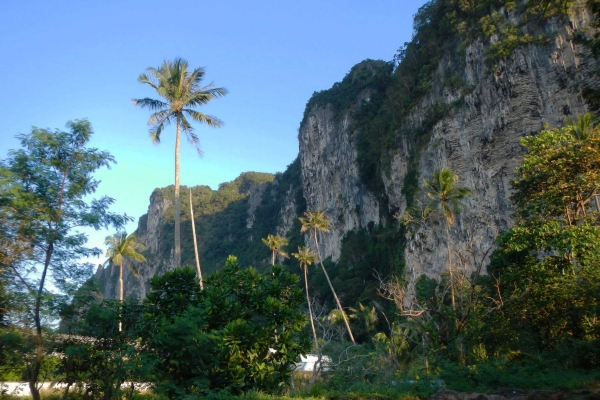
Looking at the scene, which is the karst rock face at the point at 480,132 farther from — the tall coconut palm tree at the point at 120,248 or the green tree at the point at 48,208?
the tall coconut palm tree at the point at 120,248


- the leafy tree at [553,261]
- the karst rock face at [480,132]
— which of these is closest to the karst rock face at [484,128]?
the karst rock face at [480,132]

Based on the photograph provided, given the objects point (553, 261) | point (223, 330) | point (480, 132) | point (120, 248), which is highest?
point (480, 132)

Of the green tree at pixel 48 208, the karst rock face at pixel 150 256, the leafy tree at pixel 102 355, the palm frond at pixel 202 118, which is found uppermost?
the karst rock face at pixel 150 256

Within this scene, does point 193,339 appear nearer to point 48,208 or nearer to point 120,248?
point 48,208

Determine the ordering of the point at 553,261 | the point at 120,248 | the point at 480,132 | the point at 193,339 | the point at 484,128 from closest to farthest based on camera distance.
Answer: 1. the point at 193,339
2. the point at 553,261
3. the point at 120,248
4. the point at 484,128
5. the point at 480,132

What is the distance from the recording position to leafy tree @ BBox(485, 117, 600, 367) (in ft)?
46.9

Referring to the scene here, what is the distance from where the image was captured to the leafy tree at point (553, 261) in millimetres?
14289

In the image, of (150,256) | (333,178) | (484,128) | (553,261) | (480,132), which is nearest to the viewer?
(553,261)

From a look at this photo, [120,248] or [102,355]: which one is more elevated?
[120,248]

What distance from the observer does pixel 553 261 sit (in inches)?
639

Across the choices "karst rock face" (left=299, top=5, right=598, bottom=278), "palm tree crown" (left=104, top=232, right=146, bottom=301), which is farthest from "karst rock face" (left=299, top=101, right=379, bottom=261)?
"palm tree crown" (left=104, top=232, right=146, bottom=301)

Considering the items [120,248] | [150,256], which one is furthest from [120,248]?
[150,256]

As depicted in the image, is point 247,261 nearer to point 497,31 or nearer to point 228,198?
point 228,198

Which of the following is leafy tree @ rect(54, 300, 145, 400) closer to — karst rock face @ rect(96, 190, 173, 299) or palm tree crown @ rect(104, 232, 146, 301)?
palm tree crown @ rect(104, 232, 146, 301)
